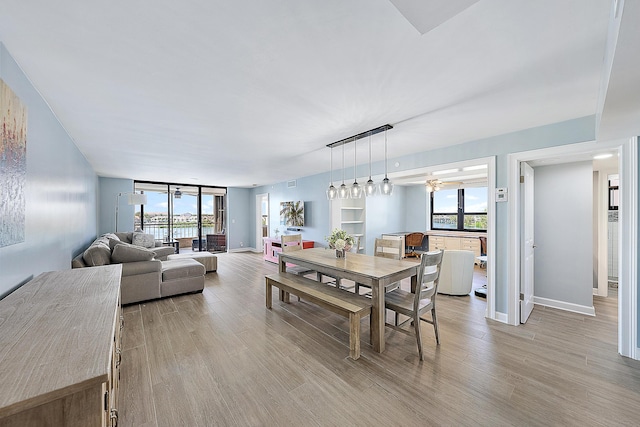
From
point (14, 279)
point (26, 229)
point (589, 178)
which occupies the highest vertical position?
point (589, 178)

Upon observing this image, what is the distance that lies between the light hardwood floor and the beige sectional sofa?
51cm

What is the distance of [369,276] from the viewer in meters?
2.53

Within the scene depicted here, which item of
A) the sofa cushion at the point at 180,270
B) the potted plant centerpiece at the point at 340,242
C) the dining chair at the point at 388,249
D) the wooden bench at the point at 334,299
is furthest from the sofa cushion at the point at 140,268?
the dining chair at the point at 388,249

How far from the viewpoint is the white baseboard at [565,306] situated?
3.38 m

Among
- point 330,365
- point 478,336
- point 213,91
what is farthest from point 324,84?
point 478,336

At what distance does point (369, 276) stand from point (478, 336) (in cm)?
153

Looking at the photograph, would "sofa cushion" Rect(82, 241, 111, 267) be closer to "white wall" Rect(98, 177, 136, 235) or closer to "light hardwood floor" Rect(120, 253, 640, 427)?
"light hardwood floor" Rect(120, 253, 640, 427)

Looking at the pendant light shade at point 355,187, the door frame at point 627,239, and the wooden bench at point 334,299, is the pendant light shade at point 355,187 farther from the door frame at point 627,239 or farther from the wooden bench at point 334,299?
the door frame at point 627,239

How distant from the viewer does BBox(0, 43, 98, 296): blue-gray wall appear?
66.3 inches

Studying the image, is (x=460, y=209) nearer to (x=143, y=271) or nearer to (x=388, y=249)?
(x=388, y=249)

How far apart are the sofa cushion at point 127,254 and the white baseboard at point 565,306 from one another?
610 centimetres

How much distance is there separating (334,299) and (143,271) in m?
3.11

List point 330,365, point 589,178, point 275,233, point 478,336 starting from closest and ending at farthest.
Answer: point 330,365 < point 478,336 < point 589,178 < point 275,233

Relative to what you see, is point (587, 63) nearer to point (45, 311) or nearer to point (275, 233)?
point (45, 311)
